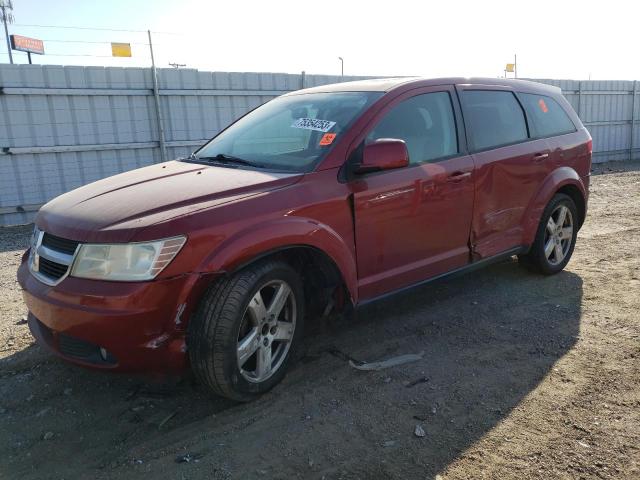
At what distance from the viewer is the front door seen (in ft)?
11.6

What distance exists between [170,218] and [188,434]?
1128 millimetres

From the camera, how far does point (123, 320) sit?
2.69m

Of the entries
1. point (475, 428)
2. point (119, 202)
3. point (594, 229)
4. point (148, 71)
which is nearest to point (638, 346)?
point (475, 428)

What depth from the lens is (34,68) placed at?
852cm

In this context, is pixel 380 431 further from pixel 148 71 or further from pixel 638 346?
pixel 148 71

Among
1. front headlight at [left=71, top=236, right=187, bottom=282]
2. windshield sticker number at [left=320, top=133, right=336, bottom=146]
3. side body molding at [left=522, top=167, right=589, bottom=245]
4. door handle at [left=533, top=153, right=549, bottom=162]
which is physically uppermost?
windshield sticker number at [left=320, top=133, right=336, bottom=146]

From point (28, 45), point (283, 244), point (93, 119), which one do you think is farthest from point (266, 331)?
point (28, 45)

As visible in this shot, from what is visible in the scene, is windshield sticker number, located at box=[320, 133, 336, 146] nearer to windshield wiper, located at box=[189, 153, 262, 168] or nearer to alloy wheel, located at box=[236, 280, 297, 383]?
windshield wiper, located at box=[189, 153, 262, 168]

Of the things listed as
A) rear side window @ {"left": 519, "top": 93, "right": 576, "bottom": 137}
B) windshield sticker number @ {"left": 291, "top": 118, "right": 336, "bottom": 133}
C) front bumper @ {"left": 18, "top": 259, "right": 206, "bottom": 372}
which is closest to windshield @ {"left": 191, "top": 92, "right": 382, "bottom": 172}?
windshield sticker number @ {"left": 291, "top": 118, "right": 336, "bottom": 133}

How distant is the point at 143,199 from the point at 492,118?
2901mm

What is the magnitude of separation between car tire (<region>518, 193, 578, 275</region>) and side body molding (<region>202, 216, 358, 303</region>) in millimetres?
2359

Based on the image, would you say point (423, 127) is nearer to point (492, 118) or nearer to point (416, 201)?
point (416, 201)

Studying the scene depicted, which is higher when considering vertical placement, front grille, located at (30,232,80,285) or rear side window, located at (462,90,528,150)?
rear side window, located at (462,90,528,150)

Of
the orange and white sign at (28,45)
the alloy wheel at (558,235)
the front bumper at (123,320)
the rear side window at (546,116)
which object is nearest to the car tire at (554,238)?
the alloy wheel at (558,235)
